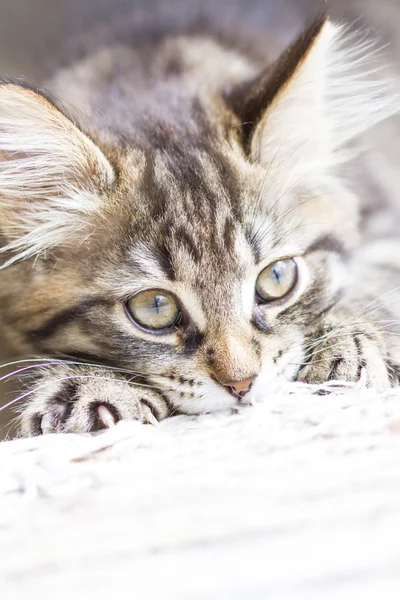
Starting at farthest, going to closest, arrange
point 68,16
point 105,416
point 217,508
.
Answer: point 68,16
point 105,416
point 217,508

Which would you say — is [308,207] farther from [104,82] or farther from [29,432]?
[29,432]

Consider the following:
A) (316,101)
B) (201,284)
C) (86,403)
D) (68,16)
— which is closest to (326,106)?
(316,101)

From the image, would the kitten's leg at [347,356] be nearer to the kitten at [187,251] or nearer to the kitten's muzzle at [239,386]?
the kitten at [187,251]

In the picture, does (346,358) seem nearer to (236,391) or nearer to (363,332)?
(363,332)

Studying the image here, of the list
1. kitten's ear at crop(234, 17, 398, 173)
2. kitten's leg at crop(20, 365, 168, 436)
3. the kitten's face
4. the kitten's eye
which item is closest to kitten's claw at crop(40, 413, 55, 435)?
kitten's leg at crop(20, 365, 168, 436)

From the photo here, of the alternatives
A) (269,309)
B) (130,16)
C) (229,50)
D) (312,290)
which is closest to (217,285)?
(269,309)

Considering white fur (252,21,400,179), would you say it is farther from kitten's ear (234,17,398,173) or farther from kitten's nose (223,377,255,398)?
kitten's nose (223,377,255,398)

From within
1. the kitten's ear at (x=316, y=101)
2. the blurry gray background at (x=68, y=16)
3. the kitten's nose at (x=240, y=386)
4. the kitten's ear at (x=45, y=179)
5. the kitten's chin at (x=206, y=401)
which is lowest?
the kitten's chin at (x=206, y=401)

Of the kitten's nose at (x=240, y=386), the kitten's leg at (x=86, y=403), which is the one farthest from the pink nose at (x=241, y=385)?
the kitten's leg at (x=86, y=403)
